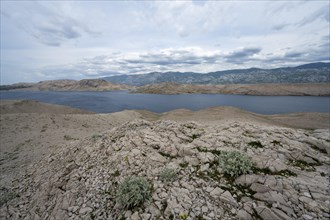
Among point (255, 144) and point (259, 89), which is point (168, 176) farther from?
point (259, 89)

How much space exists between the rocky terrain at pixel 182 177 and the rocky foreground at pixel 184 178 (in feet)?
0.09

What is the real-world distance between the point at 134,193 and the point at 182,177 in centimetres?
191

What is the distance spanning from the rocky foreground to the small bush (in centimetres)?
22

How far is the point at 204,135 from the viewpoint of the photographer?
956 centimetres

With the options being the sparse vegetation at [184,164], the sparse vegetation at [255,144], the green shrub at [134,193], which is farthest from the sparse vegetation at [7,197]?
the sparse vegetation at [255,144]

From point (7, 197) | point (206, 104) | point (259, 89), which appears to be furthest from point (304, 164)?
point (259, 89)

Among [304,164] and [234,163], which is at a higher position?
[234,163]

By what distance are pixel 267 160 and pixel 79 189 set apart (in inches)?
303

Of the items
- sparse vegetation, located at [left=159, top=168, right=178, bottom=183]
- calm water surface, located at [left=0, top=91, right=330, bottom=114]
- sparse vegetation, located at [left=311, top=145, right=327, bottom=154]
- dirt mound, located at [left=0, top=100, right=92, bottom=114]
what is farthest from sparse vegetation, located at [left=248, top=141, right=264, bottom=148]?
calm water surface, located at [left=0, top=91, right=330, bottom=114]

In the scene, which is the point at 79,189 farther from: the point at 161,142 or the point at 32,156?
the point at 32,156

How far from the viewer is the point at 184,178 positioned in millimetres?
6711

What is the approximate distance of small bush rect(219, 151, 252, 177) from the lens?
260 inches

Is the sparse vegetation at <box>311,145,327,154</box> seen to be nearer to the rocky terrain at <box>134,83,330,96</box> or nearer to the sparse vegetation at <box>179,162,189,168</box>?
the sparse vegetation at <box>179,162,189,168</box>

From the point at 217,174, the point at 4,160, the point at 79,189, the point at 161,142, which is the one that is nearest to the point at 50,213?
the point at 79,189
